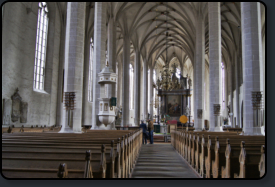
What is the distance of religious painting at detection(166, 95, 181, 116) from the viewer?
3550 cm

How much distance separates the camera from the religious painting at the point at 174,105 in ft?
116

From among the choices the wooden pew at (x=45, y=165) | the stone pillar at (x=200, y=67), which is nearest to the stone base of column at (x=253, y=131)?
the wooden pew at (x=45, y=165)

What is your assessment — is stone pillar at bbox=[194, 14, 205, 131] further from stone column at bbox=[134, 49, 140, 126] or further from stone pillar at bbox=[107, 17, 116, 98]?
stone column at bbox=[134, 49, 140, 126]

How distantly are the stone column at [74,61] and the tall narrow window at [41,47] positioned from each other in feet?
29.3

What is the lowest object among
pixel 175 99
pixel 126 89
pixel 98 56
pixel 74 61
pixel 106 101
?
pixel 106 101

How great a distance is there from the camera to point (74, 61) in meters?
10.0

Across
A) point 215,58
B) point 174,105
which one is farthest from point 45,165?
point 174,105

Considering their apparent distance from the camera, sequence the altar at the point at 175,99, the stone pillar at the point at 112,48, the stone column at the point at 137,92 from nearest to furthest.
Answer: the stone pillar at the point at 112,48 < the stone column at the point at 137,92 < the altar at the point at 175,99

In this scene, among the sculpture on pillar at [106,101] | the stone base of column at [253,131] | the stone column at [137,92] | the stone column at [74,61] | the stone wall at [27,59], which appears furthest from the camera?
the stone column at [137,92]

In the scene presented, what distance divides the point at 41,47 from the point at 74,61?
10.00m

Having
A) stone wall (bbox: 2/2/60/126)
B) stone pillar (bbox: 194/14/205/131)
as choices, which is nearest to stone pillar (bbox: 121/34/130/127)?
A: stone wall (bbox: 2/2/60/126)

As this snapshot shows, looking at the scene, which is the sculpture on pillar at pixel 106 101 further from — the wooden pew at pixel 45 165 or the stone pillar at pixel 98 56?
the wooden pew at pixel 45 165

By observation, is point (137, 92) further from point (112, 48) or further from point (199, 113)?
point (199, 113)

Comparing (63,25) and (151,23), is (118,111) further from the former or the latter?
(63,25)
